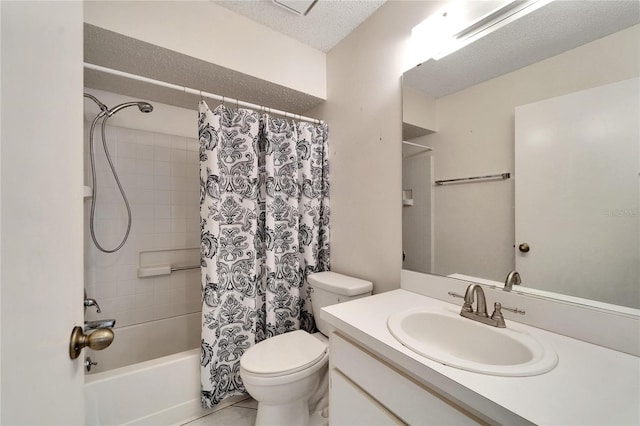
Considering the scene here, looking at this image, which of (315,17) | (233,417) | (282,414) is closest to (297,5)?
(315,17)

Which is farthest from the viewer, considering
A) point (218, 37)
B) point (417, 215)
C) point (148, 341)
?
point (148, 341)

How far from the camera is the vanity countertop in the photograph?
517mm

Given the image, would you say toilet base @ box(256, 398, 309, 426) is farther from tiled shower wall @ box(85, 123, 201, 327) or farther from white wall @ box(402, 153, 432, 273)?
tiled shower wall @ box(85, 123, 201, 327)

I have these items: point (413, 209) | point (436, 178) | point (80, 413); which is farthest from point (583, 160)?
point (80, 413)

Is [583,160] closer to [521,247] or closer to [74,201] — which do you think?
[521,247]

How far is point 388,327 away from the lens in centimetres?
88

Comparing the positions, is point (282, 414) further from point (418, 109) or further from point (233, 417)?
point (418, 109)

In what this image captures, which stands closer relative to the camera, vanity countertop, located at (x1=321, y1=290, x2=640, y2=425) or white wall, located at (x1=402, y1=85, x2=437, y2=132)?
vanity countertop, located at (x1=321, y1=290, x2=640, y2=425)

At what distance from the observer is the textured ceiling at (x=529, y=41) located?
0.81m

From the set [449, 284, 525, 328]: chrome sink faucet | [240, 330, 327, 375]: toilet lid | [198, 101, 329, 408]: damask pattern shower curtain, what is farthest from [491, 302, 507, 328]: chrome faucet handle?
[198, 101, 329, 408]: damask pattern shower curtain

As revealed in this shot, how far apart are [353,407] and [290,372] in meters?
0.37

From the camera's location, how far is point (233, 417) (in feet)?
4.68

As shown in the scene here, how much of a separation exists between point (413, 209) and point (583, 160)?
66 centimetres

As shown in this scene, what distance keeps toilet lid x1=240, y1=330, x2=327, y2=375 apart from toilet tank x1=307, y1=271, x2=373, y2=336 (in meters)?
0.19
